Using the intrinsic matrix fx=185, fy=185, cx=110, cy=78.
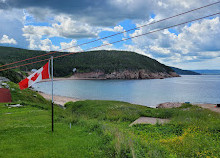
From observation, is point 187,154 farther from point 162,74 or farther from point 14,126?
point 162,74

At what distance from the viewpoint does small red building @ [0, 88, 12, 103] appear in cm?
2190

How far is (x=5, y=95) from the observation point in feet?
75.2

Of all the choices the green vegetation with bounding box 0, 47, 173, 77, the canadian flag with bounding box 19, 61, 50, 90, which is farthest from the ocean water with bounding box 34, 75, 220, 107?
the green vegetation with bounding box 0, 47, 173, 77

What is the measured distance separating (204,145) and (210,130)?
3178 mm

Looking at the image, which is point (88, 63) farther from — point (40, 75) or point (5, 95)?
point (40, 75)

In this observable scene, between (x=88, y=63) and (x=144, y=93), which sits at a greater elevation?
(x=88, y=63)

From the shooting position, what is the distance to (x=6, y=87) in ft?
82.6

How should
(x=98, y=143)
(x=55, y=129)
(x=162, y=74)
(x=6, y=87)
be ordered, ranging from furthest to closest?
(x=162, y=74)
(x=6, y=87)
(x=55, y=129)
(x=98, y=143)

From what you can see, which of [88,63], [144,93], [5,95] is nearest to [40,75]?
[5,95]

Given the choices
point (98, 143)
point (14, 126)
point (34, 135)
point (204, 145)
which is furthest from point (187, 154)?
point (14, 126)

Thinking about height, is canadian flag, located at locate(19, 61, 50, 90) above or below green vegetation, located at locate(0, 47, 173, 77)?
below

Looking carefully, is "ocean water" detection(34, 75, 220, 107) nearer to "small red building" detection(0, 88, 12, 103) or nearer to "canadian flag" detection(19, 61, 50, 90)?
"small red building" detection(0, 88, 12, 103)

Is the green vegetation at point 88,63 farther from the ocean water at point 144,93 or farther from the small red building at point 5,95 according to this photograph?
the small red building at point 5,95

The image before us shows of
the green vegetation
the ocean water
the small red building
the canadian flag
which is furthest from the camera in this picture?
the green vegetation
